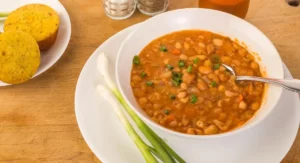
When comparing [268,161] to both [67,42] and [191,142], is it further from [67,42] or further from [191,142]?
[67,42]

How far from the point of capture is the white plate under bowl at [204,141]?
1.43 m

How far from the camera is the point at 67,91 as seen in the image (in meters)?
1.76

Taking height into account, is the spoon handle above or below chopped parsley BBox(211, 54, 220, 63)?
above

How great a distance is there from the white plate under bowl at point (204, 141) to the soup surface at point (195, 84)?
5 centimetres

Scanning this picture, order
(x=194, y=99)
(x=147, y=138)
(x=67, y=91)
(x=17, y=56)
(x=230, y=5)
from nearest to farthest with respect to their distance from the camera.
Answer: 1. (x=147, y=138)
2. (x=194, y=99)
3. (x=17, y=56)
4. (x=67, y=91)
5. (x=230, y=5)

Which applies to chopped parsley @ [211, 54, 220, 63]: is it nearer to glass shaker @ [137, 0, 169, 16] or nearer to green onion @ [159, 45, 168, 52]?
green onion @ [159, 45, 168, 52]

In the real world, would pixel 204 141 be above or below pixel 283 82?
below

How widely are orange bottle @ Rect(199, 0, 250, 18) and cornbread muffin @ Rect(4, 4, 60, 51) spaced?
28.4 inches

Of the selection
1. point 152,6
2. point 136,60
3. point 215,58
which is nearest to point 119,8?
point 152,6

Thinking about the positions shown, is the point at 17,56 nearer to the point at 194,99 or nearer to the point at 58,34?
the point at 58,34

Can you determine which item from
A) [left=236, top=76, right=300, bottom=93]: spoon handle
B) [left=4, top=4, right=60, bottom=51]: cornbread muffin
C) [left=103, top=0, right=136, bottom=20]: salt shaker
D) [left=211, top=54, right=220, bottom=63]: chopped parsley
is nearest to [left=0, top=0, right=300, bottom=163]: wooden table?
[left=103, top=0, right=136, bottom=20]: salt shaker

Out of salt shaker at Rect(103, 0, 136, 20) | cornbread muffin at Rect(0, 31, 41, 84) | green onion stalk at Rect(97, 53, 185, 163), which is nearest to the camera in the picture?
green onion stalk at Rect(97, 53, 185, 163)

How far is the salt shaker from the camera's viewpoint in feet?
6.61

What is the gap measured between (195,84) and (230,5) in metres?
0.52
